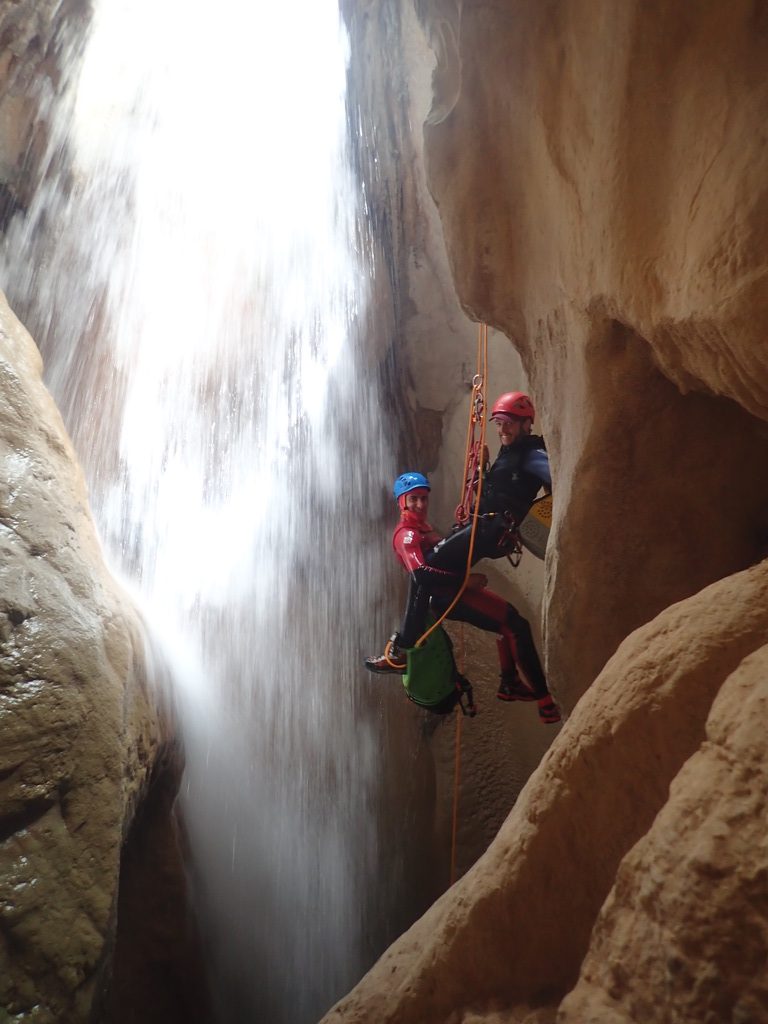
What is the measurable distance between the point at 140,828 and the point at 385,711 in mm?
3415

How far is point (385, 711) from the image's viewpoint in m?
6.86

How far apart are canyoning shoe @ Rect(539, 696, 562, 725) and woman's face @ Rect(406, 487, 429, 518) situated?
1.54m

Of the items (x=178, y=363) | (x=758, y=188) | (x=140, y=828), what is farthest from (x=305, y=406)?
(x=758, y=188)

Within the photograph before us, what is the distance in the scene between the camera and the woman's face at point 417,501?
5.06 m

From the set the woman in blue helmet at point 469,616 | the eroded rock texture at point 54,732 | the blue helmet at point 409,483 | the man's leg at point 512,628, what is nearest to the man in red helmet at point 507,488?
the woman in blue helmet at point 469,616

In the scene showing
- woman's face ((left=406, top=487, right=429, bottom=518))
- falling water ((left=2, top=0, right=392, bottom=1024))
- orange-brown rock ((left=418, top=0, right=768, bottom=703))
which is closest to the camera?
orange-brown rock ((left=418, top=0, right=768, bottom=703))

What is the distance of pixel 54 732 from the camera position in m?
2.60

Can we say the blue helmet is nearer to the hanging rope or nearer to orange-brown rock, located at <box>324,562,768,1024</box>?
the hanging rope

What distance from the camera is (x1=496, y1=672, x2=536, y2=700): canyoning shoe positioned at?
4.46 metres

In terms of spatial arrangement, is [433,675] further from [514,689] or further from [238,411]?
[238,411]

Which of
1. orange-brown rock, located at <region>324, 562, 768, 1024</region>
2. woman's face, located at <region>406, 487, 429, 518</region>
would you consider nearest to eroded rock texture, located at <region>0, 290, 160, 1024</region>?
orange-brown rock, located at <region>324, 562, 768, 1024</region>

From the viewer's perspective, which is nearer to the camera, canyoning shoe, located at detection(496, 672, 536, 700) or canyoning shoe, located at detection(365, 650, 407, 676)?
canyoning shoe, located at detection(496, 672, 536, 700)

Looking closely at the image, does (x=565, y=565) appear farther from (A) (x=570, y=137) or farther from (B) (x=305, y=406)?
(B) (x=305, y=406)

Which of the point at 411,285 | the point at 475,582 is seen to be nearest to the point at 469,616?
the point at 475,582
